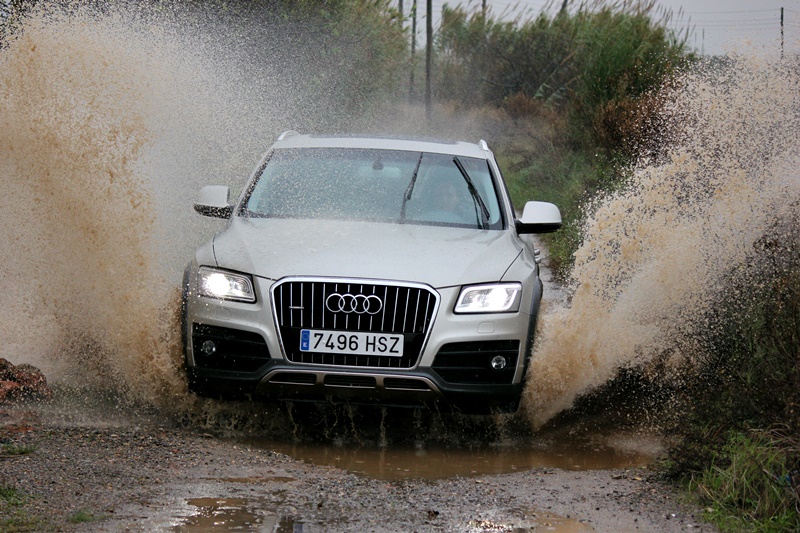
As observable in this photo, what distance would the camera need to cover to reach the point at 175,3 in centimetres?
1867

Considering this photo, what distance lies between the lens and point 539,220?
24.7ft

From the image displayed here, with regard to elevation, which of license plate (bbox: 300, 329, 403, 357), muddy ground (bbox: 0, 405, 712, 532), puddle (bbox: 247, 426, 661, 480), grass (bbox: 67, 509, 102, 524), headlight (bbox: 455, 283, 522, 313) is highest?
headlight (bbox: 455, 283, 522, 313)

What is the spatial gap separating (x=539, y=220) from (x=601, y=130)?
12.4 metres

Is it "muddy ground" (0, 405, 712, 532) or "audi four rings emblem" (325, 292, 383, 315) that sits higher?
"audi four rings emblem" (325, 292, 383, 315)

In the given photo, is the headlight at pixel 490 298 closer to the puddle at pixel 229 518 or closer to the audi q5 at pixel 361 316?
the audi q5 at pixel 361 316

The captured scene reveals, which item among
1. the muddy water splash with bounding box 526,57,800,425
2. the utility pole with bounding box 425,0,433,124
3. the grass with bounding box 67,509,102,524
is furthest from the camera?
the utility pole with bounding box 425,0,433,124

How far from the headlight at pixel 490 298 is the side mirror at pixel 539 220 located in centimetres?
129

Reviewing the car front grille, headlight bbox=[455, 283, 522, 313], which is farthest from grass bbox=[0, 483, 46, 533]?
headlight bbox=[455, 283, 522, 313]

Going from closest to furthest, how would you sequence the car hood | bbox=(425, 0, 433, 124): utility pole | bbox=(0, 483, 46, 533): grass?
bbox=(0, 483, 46, 533): grass
the car hood
bbox=(425, 0, 433, 124): utility pole

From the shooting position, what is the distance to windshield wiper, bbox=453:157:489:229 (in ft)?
24.1

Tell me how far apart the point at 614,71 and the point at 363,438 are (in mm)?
15825

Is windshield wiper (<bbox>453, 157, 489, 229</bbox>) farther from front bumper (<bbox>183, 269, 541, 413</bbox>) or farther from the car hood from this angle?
front bumper (<bbox>183, 269, 541, 413</bbox>)

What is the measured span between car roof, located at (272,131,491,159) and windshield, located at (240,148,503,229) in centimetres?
8

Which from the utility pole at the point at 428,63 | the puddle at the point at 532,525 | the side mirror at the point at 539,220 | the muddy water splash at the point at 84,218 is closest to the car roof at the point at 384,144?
the side mirror at the point at 539,220
